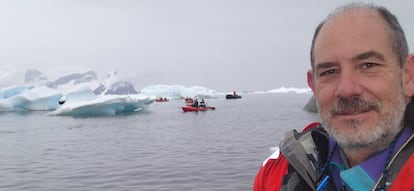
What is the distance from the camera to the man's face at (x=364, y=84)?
1.83m

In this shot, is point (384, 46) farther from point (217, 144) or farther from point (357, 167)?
point (217, 144)

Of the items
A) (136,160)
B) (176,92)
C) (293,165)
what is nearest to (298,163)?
(293,165)

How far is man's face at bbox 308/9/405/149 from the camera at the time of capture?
6.02 feet

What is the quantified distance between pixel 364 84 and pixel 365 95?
51mm

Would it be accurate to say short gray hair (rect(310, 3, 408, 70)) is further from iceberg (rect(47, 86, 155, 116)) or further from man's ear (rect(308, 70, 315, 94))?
iceberg (rect(47, 86, 155, 116))

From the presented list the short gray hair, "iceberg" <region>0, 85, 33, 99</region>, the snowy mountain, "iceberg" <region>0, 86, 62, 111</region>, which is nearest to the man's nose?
the short gray hair

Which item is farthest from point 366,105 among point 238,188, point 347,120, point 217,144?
point 217,144

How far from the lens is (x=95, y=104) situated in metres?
43.0

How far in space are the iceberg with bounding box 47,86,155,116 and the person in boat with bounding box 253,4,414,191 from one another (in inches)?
1646

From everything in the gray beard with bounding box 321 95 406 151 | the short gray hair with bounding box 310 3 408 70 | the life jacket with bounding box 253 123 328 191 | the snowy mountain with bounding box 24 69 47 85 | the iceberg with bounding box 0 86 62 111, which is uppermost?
the snowy mountain with bounding box 24 69 47 85

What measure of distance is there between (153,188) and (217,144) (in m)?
9.70

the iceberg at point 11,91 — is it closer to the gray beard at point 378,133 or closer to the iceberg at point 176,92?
the iceberg at point 176,92

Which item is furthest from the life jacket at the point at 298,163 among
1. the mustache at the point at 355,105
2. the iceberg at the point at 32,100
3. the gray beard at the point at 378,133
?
the iceberg at the point at 32,100

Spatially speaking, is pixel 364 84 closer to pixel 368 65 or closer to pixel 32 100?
pixel 368 65
